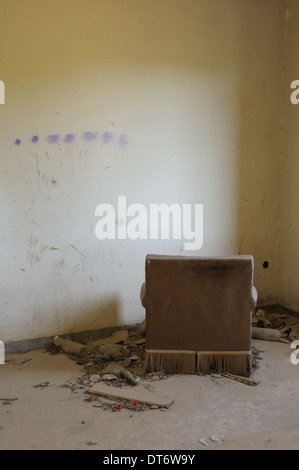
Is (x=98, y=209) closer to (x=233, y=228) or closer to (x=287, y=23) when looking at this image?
(x=233, y=228)

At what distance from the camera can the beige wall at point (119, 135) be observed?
3.48 m

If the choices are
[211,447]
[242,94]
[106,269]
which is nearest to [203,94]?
[242,94]

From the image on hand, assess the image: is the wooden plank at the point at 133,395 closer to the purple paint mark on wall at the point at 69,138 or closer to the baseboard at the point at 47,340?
the baseboard at the point at 47,340

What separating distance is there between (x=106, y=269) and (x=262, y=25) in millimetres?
2616

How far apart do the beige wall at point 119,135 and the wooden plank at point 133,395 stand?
910 mm

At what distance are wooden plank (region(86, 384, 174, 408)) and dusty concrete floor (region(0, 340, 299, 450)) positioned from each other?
0.20ft

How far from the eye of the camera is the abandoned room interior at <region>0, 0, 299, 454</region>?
→ 2.84m

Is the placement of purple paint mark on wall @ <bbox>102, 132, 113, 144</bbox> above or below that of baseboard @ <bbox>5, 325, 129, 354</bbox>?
above

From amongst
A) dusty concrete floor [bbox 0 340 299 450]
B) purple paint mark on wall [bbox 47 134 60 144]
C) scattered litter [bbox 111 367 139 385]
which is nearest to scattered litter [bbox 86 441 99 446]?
dusty concrete floor [bbox 0 340 299 450]

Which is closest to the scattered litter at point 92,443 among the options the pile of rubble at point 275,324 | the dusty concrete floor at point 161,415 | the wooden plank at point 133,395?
the dusty concrete floor at point 161,415

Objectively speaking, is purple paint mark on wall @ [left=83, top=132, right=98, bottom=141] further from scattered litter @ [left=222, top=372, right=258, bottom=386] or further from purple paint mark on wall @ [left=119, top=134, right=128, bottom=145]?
scattered litter @ [left=222, top=372, right=258, bottom=386]

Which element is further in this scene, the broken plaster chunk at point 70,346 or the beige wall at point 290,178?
the beige wall at point 290,178

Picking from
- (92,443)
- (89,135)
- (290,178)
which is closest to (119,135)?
(89,135)

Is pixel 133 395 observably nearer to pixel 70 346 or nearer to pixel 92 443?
pixel 92 443
